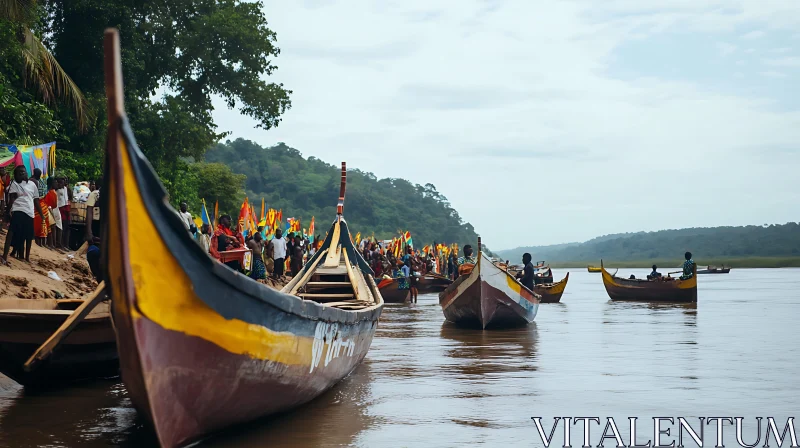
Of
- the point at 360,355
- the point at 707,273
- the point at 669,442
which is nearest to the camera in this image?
the point at 669,442

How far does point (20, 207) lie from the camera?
493 inches

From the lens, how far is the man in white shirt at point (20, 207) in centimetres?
1254

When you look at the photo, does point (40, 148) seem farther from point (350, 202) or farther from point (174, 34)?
point (350, 202)

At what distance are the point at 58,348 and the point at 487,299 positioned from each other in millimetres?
9118

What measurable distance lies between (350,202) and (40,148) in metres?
81.5

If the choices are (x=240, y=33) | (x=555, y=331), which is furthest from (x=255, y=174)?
(x=555, y=331)

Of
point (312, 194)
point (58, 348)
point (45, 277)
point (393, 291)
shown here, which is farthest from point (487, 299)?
point (312, 194)

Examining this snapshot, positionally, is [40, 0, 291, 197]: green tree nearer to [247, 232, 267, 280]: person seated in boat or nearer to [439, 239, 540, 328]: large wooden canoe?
[247, 232, 267, 280]: person seated in boat

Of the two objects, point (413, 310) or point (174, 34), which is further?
point (174, 34)

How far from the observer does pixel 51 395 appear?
8039 millimetres

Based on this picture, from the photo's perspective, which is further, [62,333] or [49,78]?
[49,78]

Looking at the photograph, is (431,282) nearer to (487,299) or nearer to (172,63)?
(172,63)

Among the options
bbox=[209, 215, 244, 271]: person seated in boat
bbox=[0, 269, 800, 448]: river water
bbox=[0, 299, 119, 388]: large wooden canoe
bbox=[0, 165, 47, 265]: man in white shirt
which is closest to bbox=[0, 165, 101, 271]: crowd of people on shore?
bbox=[0, 165, 47, 265]: man in white shirt

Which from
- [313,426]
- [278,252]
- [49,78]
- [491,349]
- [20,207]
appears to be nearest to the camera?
[313,426]
